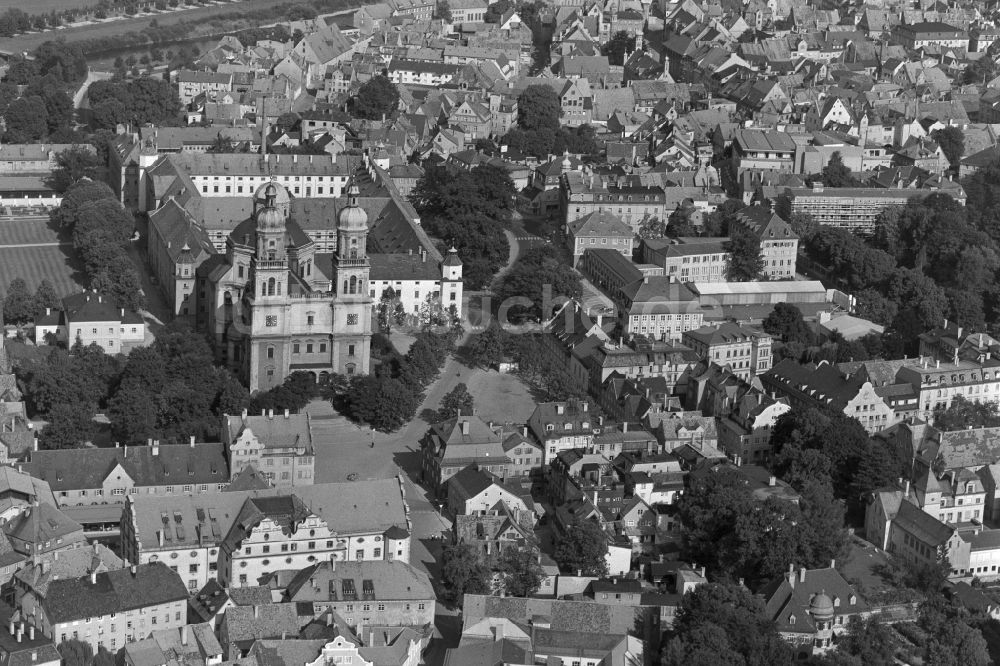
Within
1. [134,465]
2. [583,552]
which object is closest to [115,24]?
[134,465]

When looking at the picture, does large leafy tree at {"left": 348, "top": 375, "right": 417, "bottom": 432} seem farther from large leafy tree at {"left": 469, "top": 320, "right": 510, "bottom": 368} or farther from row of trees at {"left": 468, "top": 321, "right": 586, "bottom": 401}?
large leafy tree at {"left": 469, "top": 320, "right": 510, "bottom": 368}

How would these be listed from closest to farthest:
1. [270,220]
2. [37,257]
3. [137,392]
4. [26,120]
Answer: [137,392] < [270,220] < [37,257] < [26,120]

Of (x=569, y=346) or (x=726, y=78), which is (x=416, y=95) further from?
(x=569, y=346)

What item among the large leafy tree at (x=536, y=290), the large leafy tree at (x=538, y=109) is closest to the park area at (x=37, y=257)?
the large leafy tree at (x=536, y=290)

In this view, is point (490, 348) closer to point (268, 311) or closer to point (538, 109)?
point (268, 311)

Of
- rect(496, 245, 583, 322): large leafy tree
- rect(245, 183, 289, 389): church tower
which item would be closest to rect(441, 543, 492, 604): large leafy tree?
rect(245, 183, 289, 389): church tower

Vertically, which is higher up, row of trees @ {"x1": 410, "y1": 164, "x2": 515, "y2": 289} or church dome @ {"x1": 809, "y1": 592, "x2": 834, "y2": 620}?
row of trees @ {"x1": 410, "y1": 164, "x2": 515, "y2": 289}

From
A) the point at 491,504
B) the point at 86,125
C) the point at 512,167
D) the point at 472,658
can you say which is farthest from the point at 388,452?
the point at 86,125
